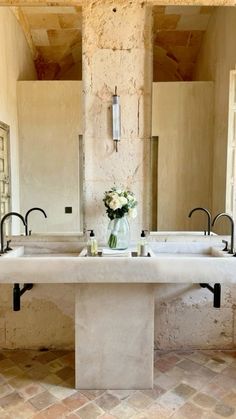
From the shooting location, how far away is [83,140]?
2324 millimetres

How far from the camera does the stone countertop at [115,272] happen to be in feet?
5.47

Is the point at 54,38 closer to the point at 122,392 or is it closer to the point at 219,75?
the point at 219,75

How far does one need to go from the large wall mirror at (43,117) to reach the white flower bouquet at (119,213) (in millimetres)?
301

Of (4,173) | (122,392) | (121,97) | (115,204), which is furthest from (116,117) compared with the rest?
(122,392)

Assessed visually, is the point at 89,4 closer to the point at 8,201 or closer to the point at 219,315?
the point at 8,201

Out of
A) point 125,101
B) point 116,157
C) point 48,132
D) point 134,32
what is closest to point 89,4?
point 134,32

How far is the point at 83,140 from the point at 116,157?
10.7 inches

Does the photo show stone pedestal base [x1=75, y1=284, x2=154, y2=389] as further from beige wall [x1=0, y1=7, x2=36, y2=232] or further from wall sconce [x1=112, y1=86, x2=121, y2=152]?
wall sconce [x1=112, y1=86, x2=121, y2=152]

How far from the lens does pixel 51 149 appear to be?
2385 millimetres

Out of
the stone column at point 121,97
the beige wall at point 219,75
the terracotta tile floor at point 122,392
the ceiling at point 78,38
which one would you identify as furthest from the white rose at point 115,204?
the terracotta tile floor at point 122,392

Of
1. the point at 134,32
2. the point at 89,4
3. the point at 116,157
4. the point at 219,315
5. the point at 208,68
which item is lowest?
the point at 219,315

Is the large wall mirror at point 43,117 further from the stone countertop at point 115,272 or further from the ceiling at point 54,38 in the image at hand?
the stone countertop at point 115,272

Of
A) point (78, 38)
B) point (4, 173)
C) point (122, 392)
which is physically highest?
point (78, 38)

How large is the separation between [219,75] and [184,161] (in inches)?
27.1
